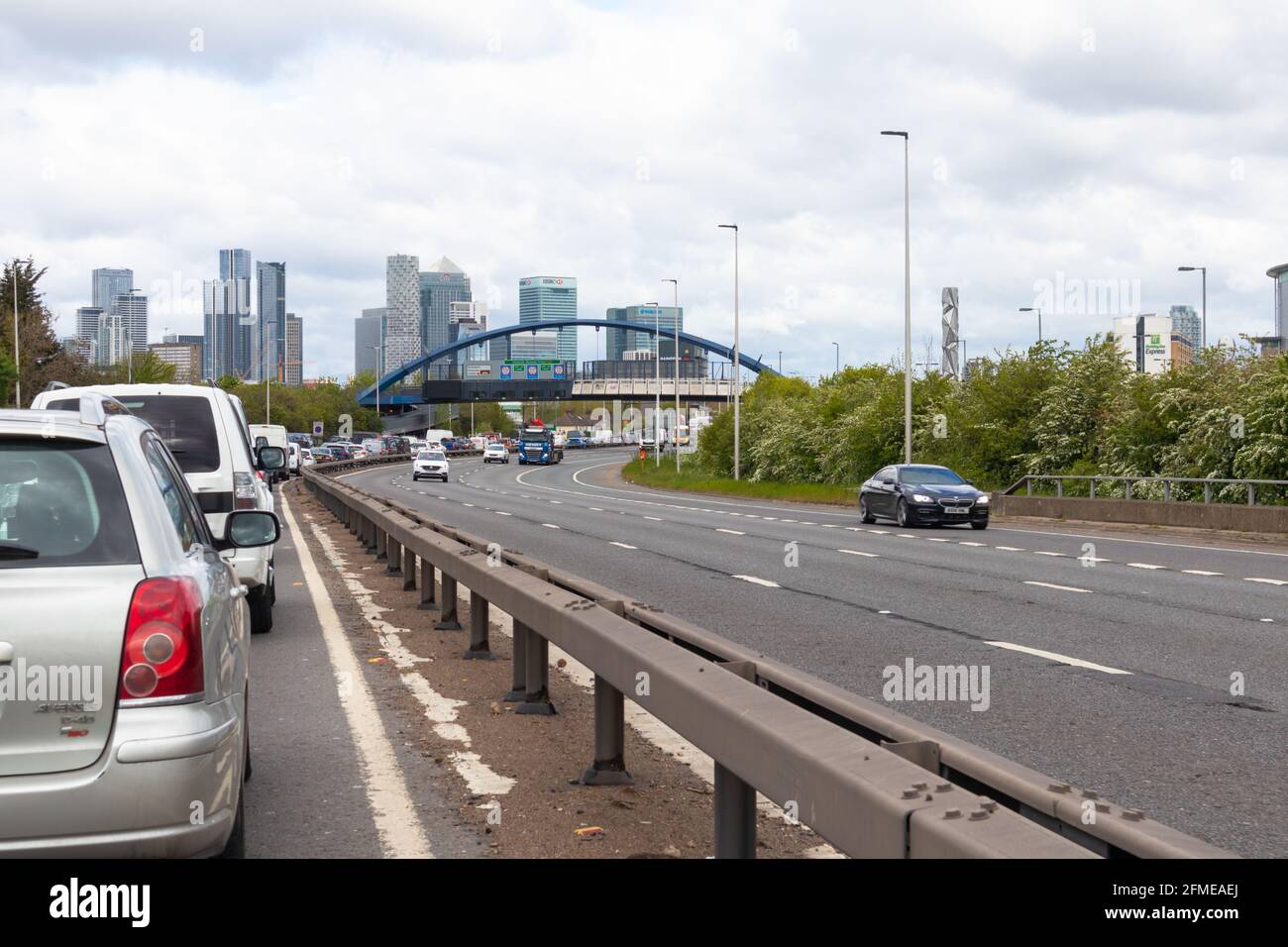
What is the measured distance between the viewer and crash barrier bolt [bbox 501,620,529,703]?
913 centimetres

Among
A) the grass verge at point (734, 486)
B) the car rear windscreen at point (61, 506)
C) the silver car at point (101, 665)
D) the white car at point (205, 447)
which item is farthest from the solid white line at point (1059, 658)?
the grass verge at point (734, 486)

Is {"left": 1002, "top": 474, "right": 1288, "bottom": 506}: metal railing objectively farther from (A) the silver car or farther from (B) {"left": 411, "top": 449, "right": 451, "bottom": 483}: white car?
(B) {"left": 411, "top": 449, "right": 451, "bottom": 483}: white car

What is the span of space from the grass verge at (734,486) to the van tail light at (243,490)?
3379cm

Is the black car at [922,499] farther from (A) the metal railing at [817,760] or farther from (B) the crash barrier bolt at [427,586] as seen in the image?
(A) the metal railing at [817,760]

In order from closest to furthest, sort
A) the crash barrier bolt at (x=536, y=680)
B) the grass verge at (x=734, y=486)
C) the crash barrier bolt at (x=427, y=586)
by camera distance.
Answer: the crash barrier bolt at (x=536, y=680), the crash barrier bolt at (x=427, y=586), the grass verge at (x=734, y=486)

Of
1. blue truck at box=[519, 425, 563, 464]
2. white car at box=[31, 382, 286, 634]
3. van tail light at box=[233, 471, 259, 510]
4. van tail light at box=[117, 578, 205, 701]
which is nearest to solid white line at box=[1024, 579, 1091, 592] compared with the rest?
white car at box=[31, 382, 286, 634]

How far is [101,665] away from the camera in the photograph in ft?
14.6

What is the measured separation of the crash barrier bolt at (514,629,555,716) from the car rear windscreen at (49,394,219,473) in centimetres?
522

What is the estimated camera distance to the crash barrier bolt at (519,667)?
9133 mm

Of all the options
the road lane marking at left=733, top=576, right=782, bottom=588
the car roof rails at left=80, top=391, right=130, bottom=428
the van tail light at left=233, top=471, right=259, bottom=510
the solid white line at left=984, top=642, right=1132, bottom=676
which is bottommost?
the road lane marking at left=733, top=576, right=782, bottom=588

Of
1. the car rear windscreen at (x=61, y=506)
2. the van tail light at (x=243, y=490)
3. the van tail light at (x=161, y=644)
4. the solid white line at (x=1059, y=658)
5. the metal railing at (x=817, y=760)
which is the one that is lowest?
the solid white line at (x=1059, y=658)

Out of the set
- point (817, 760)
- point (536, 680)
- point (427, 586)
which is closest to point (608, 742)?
point (536, 680)

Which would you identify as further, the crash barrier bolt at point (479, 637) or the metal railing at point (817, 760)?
the crash barrier bolt at point (479, 637)
